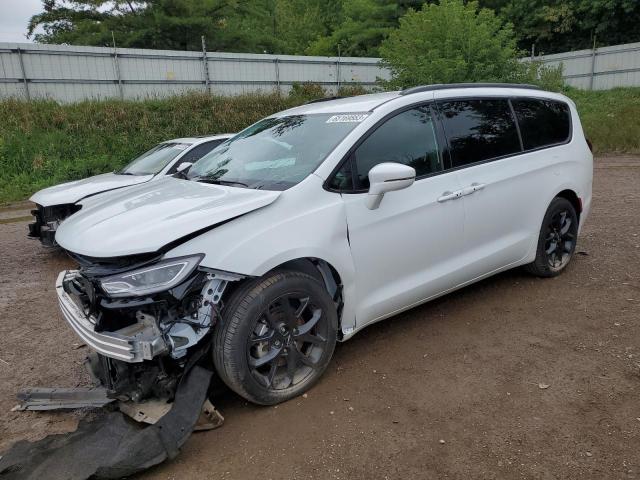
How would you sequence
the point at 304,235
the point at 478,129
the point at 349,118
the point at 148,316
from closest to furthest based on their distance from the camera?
the point at 148,316 → the point at 304,235 → the point at 349,118 → the point at 478,129

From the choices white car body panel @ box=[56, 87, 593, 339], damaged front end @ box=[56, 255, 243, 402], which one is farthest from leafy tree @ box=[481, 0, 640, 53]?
damaged front end @ box=[56, 255, 243, 402]

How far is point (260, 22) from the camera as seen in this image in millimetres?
39750

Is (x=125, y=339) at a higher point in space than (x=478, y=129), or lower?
lower

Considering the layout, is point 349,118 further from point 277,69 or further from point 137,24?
point 137,24

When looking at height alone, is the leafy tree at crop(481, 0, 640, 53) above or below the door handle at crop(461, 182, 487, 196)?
above

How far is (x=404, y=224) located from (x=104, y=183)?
199 inches

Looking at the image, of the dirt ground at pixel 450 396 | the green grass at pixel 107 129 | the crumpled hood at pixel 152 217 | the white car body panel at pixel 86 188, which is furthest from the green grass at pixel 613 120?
the crumpled hood at pixel 152 217

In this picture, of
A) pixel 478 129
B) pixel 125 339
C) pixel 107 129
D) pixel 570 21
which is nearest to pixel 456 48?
pixel 107 129

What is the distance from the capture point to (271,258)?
117 inches

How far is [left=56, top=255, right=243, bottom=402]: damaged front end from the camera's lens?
2691 mm

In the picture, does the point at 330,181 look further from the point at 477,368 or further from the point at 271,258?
the point at 477,368

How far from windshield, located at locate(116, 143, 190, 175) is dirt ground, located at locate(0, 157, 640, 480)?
10.9 ft

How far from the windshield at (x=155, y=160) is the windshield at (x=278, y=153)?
154 inches

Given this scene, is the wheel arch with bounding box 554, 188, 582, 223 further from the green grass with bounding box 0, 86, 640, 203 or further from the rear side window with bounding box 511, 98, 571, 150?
the green grass with bounding box 0, 86, 640, 203
